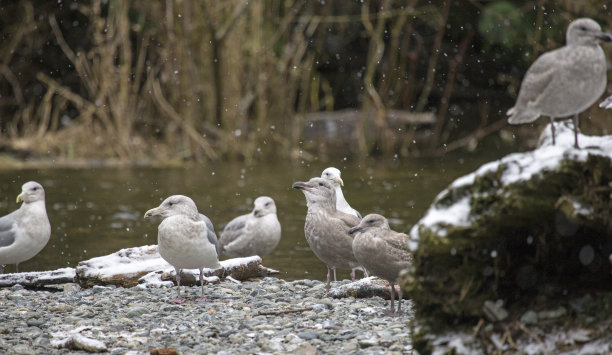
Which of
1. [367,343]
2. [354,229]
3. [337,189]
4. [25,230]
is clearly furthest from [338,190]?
[367,343]

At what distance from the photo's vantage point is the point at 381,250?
4.63 m

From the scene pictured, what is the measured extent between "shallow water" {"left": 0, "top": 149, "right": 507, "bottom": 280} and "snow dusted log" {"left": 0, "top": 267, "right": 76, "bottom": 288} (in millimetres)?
1063

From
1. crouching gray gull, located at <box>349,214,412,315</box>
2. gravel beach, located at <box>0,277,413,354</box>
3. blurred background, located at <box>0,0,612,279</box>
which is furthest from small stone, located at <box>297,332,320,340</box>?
blurred background, located at <box>0,0,612,279</box>

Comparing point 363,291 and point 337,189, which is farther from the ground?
point 337,189

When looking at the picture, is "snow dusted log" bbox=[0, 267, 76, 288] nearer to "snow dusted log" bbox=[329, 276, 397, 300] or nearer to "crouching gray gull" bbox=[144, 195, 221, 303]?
"crouching gray gull" bbox=[144, 195, 221, 303]

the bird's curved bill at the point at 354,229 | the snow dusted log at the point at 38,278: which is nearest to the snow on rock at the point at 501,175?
the bird's curved bill at the point at 354,229

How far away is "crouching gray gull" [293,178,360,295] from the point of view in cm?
536

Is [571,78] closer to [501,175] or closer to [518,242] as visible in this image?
[501,175]

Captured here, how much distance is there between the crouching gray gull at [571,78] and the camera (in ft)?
11.2

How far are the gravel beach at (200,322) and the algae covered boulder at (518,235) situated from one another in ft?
2.36

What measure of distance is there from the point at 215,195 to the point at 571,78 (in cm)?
703

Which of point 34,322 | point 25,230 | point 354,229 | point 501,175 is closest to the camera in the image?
point 501,175

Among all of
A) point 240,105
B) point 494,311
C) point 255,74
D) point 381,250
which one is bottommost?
point 494,311

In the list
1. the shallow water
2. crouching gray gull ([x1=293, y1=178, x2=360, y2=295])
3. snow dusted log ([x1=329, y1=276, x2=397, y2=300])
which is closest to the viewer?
snow dusted log ([x1=329, y1=276, x2=397, y2=300])
